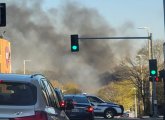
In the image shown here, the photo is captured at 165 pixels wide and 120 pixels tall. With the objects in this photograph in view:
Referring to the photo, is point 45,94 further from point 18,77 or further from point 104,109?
point 104,109

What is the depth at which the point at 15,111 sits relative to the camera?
798 cm

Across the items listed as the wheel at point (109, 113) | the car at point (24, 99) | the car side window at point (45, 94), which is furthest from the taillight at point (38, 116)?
the wheel at point (109, 113)

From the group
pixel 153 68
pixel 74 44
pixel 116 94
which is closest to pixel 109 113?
pixel 153 68

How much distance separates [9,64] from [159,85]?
18.6 metres

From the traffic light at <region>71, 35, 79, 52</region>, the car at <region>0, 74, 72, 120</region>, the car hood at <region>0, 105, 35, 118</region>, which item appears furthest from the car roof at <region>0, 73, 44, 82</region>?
the traffic light at <region>71, 35, 79, 52</region>

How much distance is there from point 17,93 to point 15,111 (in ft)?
1.48

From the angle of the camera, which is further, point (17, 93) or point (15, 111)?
point (17, 93)

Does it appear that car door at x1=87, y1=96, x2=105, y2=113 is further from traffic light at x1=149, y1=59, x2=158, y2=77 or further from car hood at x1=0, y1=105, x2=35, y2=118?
car hood at x1=0, y1=105, x2=35, y2=118

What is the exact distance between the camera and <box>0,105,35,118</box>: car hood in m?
7.90

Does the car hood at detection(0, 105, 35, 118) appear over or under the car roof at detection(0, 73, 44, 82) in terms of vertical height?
under

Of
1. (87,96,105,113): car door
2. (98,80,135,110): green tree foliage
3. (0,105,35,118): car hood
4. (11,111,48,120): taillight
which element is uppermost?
(0,105,35,118): car hood

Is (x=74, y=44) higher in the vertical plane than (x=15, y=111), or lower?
higher

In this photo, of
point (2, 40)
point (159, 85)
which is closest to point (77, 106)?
point (2, 40)

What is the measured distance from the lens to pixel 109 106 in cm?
3922
